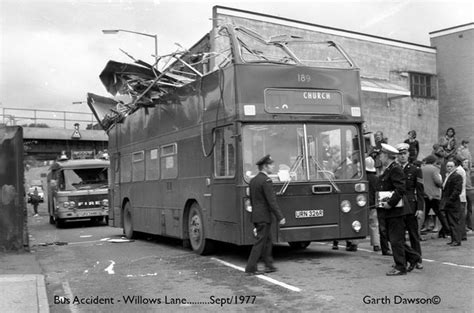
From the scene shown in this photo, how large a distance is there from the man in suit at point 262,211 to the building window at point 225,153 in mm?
924

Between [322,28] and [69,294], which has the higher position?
[322,28]

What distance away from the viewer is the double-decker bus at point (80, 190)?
75.1 ft

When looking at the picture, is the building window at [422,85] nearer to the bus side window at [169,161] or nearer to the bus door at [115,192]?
the bus door at [115,192]

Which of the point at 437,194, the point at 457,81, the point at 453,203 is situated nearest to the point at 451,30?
the point at 457,81

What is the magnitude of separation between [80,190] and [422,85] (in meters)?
21.0

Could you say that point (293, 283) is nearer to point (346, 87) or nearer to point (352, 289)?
point (352, 289)

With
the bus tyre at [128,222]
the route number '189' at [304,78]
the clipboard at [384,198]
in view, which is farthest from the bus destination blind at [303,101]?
the bus tyre at [128,222]

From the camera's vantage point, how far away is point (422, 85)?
34.0 meters

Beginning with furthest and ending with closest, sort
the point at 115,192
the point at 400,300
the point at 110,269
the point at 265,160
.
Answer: the point at 115,192, the point at 110,269, the point at 265,160, the point at 400,300

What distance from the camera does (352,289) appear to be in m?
7.48

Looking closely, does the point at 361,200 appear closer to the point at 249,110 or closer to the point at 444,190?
the point at 249,110

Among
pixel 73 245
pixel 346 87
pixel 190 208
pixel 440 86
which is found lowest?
pixel 73 245

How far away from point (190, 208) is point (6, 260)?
3794 mm

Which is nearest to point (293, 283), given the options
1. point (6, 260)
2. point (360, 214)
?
point (360, 214)
